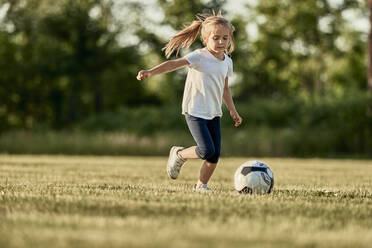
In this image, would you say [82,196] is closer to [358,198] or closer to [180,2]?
[358,198]

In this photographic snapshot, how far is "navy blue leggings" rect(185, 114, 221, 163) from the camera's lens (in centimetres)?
764

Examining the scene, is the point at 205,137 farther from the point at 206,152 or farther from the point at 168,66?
the point at 168,66

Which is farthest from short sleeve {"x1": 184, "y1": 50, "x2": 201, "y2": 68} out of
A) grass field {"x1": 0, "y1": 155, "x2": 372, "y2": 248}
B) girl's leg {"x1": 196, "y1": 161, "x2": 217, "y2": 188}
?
grass field {"x1": 0, "y1": 155, "x2": 372, "y2": 248}

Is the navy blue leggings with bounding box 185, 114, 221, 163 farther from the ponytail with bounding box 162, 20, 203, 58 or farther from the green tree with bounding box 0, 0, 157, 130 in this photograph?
the green tree with bounding box 0, 0, 157, 130

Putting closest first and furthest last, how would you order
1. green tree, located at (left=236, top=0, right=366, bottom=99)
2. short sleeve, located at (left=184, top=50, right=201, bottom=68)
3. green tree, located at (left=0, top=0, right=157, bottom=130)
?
short sleeve, located at (left=184, top=50, right=201, bottom=68) → green tree, located at (left=0, top=0, right=157, bottom=130) → green tree, located at (left=236, top=0, right=366, bottom=99)

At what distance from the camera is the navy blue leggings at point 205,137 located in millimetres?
7641

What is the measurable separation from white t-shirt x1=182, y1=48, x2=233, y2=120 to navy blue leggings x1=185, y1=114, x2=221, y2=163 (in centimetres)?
9

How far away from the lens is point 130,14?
4841cm

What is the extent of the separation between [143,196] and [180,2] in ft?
137

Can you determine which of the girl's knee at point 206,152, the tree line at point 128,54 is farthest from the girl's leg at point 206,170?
the tree line at point 128,54

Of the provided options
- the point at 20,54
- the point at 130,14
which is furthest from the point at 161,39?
the point at 20,54

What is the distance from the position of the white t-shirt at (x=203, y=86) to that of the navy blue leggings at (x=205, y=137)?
88 millimetres

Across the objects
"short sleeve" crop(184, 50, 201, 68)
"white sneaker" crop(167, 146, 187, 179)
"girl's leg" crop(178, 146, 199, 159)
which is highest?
"short sleeve" crop(184, 50, 201, 68)

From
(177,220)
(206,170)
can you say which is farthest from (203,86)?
(177,220)
